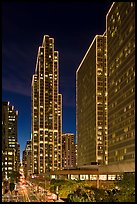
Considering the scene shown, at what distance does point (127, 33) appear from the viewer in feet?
196

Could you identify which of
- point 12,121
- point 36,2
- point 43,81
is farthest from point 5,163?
point 36,2

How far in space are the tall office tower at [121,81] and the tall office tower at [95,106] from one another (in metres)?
12.6

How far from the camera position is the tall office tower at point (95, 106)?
8306cm

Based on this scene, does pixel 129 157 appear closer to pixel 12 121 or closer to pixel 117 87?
pixel 117 87

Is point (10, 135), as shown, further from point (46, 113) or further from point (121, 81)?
point (121, 81)

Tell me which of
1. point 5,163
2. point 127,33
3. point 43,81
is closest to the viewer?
point 127,33

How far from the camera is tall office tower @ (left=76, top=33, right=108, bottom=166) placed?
83062 mm

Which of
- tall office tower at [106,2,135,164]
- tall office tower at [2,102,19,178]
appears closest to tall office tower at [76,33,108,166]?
tall office tower at [106,2,135,164]

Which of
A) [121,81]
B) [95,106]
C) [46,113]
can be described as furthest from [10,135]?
[121,81]

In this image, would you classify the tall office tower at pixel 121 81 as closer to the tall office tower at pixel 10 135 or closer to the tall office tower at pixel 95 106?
the tall office tower at pixel 95 106

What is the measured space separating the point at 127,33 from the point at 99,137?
29.6m

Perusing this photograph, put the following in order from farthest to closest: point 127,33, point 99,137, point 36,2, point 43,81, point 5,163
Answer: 1. point 43,81
2. point 5,163
3. point 99,137
4. point 127,33
5. point 36,2

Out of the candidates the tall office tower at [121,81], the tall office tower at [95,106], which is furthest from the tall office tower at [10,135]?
the tall office tower at [121,81]

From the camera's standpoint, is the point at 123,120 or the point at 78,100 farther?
the point at 78,100
